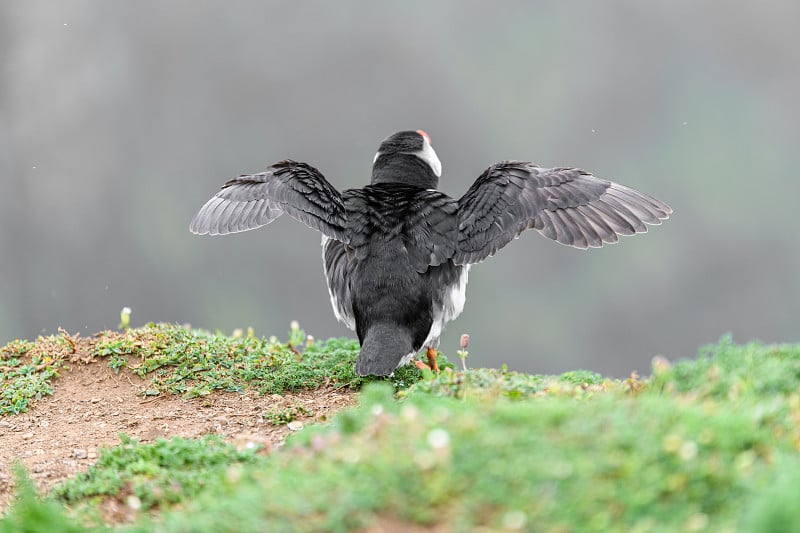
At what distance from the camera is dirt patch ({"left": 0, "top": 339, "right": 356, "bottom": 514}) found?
17.7ft

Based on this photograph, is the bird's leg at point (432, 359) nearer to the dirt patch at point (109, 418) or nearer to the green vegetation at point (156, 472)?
the dirt patch at point (109, 418)

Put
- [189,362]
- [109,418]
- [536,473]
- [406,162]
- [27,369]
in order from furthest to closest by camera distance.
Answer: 1. [406,162]
2. [27,369]
3. [189,362]
4. [109,418]
5. [536,473]

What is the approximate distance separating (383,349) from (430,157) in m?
2.23

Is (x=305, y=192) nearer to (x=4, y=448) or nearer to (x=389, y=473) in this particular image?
(x=4, y=448)

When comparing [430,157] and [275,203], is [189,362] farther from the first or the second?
[430,157]

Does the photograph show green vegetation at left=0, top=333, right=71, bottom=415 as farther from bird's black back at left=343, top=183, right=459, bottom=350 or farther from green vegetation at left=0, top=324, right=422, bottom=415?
bird's black back at left=343, top=183, right=459, bottom=350

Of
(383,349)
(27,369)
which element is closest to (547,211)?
(383,349)

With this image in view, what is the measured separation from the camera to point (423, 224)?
267 inches

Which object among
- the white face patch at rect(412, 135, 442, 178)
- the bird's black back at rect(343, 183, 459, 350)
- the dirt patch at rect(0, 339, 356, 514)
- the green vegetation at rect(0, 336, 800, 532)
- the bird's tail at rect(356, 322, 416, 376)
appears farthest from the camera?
the white face patch at rect(412, 135, 442, 178)

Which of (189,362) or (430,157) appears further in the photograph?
(430,157)

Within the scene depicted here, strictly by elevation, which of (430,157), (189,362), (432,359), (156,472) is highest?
(430,157)

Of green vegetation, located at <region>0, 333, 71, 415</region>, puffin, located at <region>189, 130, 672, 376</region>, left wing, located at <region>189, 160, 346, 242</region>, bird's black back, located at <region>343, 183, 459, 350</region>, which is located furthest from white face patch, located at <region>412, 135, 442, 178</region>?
green vegetation, located at <region>0, 333, 71, 415</region>

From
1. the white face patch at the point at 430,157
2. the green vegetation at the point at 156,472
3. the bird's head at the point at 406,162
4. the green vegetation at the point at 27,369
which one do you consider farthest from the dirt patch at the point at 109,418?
the white face patch at the point at 430,157

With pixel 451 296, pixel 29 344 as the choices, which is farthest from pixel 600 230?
pixel 29 344
